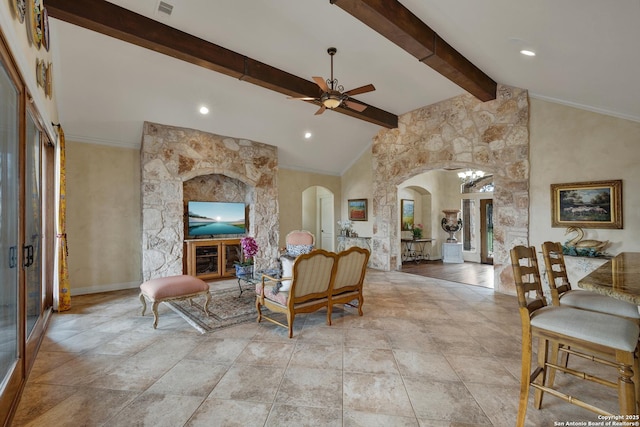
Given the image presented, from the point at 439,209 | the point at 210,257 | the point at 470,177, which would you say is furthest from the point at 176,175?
the point at 470,177

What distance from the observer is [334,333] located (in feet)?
10.8

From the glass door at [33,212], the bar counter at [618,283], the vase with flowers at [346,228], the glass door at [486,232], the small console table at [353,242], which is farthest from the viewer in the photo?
the glass door at [486,232]

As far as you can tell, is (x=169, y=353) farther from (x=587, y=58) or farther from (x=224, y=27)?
(x=587, y=58)

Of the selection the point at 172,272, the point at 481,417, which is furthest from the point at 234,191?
the point at 481,417

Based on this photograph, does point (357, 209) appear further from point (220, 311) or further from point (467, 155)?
point (220, 311)

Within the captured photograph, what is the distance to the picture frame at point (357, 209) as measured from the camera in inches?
315

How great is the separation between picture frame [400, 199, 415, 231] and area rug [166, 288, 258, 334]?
18.6 feet

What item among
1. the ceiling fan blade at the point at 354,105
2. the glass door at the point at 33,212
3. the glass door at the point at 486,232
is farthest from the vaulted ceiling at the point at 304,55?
the glass door at the point at 486,232

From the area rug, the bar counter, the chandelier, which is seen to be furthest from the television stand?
the chandelier

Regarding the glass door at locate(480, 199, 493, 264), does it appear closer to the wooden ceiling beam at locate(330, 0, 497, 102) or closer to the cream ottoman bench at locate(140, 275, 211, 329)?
the wooden ceiling beam at locate(330, 0, 497, 102)

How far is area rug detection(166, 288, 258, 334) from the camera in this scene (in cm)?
354

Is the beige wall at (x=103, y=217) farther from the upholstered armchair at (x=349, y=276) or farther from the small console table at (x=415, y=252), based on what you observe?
the small console table at (x=415, y=252)

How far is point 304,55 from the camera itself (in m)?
4.36

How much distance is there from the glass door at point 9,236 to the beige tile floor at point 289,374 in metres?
0.31
